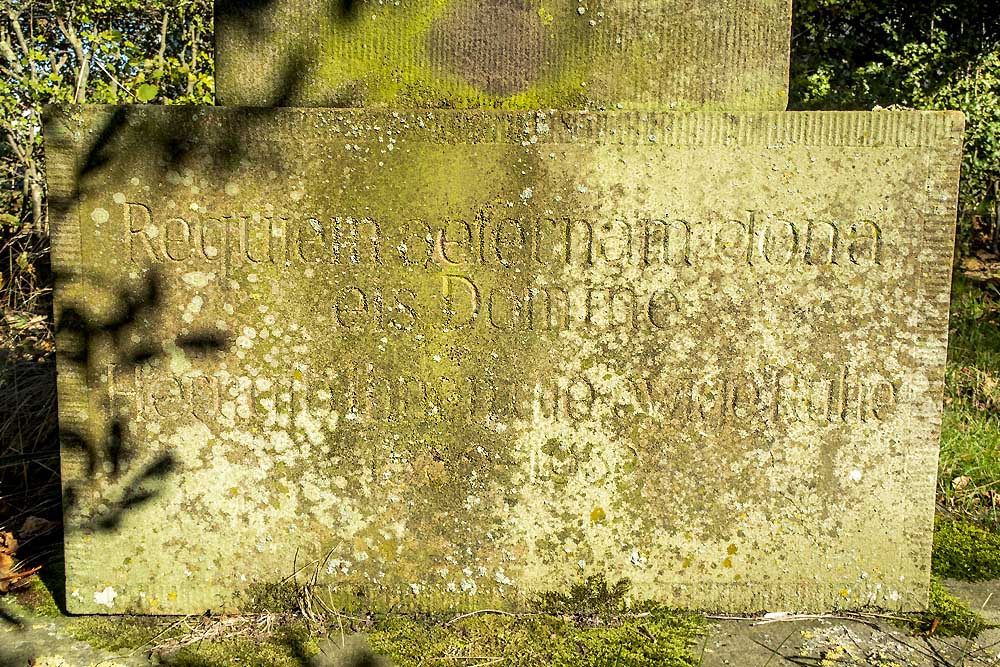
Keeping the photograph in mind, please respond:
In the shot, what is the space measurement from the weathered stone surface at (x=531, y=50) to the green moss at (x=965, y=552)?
177cm

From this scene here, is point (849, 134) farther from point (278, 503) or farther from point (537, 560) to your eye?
point (278, 503)

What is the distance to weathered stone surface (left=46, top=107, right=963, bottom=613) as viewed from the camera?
231 cm

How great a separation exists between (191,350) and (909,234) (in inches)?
87.0

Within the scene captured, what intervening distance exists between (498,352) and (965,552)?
1971 millimetres

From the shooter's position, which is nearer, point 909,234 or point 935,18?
point 909,234

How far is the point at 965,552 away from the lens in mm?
2887

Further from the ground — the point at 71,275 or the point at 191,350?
the point at 71,275

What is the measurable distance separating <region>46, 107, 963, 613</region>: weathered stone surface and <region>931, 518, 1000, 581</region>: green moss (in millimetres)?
449

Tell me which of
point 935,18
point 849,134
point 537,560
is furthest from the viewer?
point 935,18

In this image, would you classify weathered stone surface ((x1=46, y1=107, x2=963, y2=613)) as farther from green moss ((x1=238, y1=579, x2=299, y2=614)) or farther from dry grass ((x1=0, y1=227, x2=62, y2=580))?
dry grass ((x1=0, y1=227, x2=62, y2=580))

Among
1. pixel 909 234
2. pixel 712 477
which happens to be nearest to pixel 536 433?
pixel 712 477

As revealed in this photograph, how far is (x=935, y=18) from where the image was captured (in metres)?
6.86

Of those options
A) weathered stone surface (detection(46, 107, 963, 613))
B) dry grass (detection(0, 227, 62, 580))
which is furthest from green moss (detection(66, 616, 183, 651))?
dry grass (detection(0, 227, 62, 580))

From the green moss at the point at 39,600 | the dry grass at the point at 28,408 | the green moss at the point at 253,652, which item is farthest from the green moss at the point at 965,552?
the dry grass at the point at 28,408
